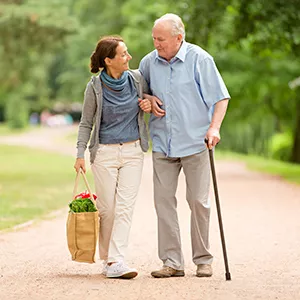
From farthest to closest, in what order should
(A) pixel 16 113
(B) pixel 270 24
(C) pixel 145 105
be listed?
(A) pixel 16 113 < (B) pixel 270 24 < (C) pixel 145 105

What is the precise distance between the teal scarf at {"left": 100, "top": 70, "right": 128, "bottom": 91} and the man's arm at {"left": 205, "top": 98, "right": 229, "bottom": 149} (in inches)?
29.2

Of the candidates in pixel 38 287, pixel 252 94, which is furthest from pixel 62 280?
pixel 252 94

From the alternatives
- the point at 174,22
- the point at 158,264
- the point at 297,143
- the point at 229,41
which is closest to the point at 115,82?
the point at 174,22

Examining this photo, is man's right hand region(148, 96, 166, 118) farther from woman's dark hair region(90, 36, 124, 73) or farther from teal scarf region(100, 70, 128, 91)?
woman's dark hair region(90, 36, 124, 73)

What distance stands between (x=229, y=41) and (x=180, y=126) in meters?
13.8

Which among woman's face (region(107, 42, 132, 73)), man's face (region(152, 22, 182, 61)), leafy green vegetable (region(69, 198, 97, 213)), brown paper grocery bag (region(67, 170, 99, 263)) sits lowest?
brown paper grocery bag (region(67, 170, 99, 263))

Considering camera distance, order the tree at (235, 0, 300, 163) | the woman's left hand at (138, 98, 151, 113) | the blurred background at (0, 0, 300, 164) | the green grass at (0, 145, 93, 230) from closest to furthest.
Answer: the woman's left hand at (138, 98, 151, 113)
the green grass at (0, 145, 93, 230)
the tree at (235, 0, 300, 163)
the blurred background at (0, 0, 300, 164)

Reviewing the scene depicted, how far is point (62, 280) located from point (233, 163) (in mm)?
21574

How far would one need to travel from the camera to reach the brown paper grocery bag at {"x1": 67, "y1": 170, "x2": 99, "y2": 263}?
Result: 7.67 m

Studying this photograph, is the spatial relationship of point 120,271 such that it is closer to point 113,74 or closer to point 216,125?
point 216,125

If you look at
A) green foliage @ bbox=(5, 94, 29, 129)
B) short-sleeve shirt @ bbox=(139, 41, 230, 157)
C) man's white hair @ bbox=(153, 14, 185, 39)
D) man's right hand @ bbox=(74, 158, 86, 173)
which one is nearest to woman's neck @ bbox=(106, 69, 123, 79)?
short-sleeve shirt @ bbox=(139, 41, 230, 157)

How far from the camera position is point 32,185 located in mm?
20016

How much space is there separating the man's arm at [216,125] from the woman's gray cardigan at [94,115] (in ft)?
1.89

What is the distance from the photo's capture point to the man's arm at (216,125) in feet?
24.5
